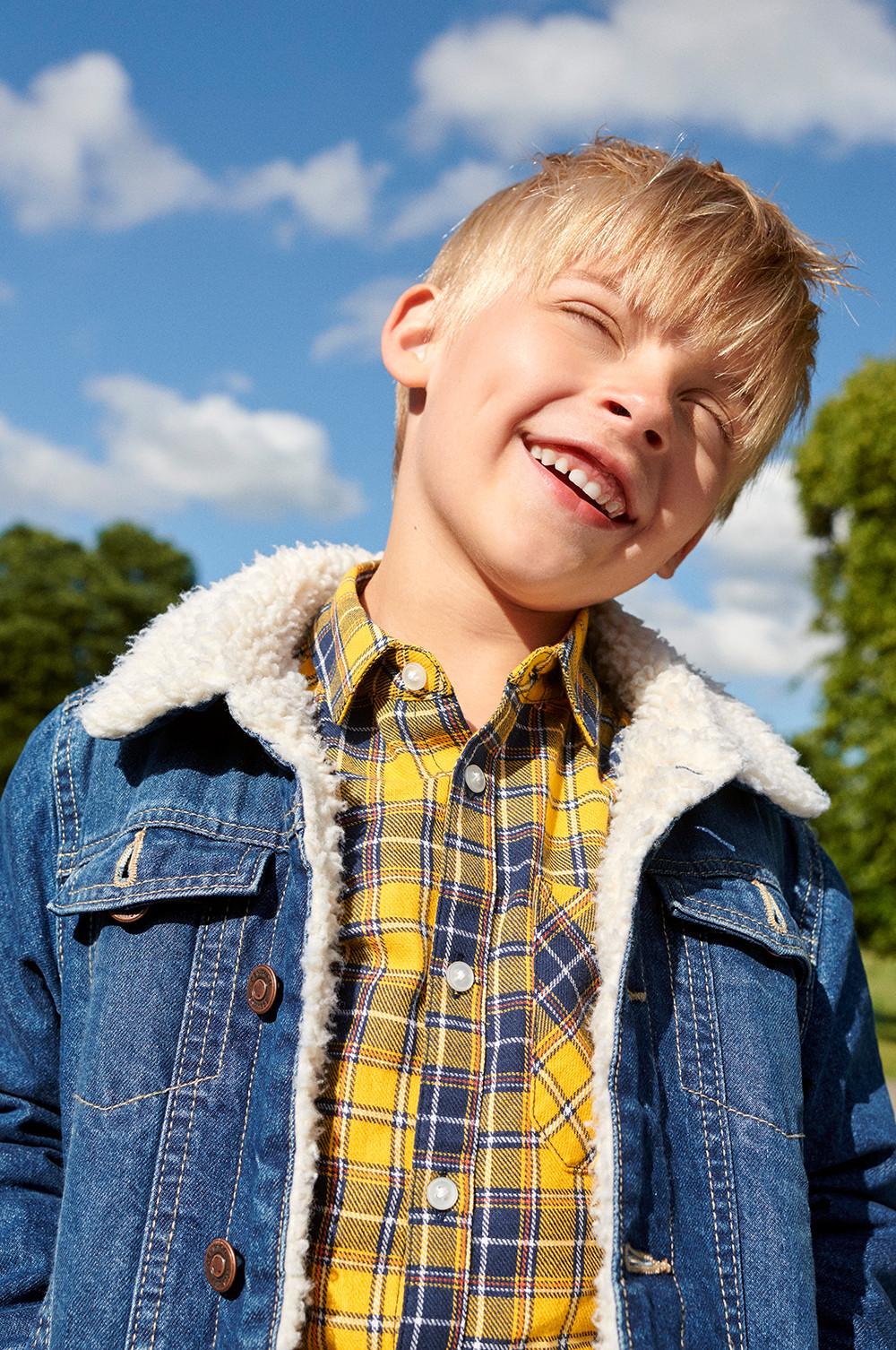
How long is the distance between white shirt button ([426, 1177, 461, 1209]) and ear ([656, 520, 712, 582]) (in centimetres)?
137

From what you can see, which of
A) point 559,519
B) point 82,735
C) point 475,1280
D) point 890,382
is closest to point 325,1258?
point 475,1280

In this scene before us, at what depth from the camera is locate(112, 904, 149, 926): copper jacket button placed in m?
2.03

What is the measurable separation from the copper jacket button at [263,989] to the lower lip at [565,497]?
3.31 ft

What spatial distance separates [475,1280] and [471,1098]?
266 mm

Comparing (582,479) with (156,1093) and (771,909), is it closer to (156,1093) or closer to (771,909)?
(771,909)

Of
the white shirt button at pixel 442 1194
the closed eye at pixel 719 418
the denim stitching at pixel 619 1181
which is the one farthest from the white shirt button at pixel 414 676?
the white shirt button at pixel 442 1194

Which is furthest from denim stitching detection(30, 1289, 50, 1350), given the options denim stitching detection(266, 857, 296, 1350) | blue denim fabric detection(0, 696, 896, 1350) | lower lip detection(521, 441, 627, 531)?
lower lip detection(521, 441, 627, 531)

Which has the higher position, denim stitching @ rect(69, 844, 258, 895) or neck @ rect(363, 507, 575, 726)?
neck @ rect(363, 507, 575, 726)

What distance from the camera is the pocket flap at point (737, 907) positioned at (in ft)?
7.23

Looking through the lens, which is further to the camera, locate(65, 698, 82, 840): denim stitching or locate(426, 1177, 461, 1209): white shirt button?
locate(65, 698, 82, 840): denim stitching

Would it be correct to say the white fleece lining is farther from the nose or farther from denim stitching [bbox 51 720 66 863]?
the nose

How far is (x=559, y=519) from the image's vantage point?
2.24 meters

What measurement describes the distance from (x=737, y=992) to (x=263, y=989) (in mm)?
883

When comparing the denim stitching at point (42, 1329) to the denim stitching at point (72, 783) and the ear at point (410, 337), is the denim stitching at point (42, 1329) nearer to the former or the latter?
the denim stitching at point (72, 783)
